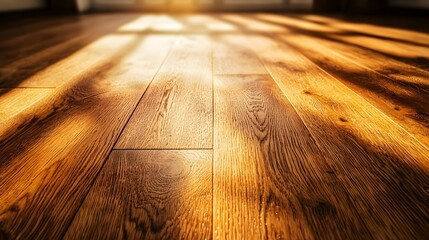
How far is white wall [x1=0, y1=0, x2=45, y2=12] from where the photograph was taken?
114 inches

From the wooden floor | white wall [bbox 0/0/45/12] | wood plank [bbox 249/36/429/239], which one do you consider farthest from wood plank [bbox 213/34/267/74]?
white wall [bbox 0/0/45/12]

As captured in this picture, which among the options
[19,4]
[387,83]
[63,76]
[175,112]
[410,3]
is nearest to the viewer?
[175,112]

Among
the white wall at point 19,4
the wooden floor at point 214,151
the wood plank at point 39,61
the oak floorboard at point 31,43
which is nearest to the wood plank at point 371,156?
the wooden floor at point 214,151

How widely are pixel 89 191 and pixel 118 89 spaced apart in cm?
52

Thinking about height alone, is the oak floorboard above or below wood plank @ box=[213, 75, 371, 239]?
above

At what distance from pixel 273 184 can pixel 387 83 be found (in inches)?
28.8

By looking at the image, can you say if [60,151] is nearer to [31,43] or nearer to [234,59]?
[234,59]

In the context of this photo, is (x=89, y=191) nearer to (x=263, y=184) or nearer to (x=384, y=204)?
(x=263, y=184)

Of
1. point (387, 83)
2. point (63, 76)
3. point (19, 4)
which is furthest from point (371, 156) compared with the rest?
point (19, 4)

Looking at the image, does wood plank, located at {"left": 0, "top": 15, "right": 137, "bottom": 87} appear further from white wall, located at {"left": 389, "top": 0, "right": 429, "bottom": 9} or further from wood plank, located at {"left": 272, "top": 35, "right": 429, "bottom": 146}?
white wall, located at {"left": 389, "top": 0, "right": 429, "bottom": 9}

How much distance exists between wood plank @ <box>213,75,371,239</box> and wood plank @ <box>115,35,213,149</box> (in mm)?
49

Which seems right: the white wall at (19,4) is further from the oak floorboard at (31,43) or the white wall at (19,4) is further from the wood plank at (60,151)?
the wood plank at (60,151)

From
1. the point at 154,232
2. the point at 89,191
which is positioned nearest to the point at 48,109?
the point at 89,191

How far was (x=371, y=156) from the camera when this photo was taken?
537mm
